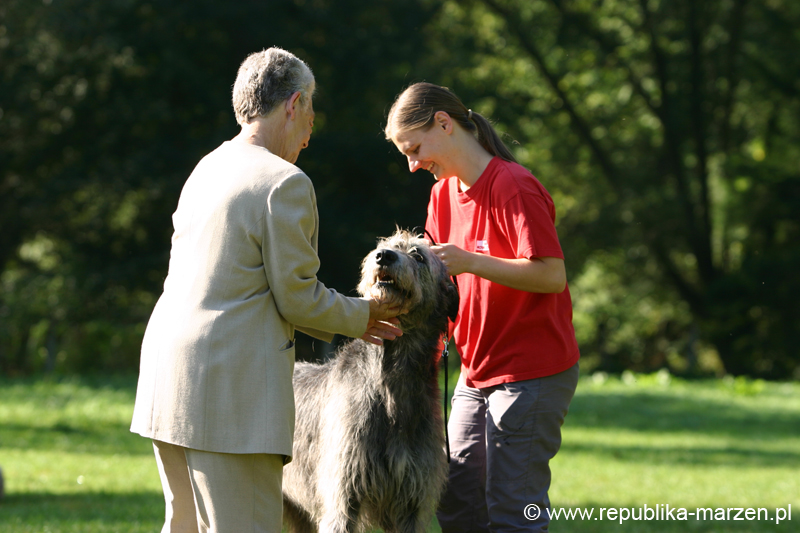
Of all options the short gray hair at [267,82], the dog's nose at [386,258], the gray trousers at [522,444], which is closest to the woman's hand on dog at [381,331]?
the dog's nose at [386,258]

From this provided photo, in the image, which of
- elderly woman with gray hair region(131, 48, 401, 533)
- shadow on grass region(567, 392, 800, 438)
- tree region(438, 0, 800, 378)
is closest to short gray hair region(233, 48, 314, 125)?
elderly woman with gray hair region(131, 48, 401, 533)

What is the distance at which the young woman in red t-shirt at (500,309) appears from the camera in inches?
137

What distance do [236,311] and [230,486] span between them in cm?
62

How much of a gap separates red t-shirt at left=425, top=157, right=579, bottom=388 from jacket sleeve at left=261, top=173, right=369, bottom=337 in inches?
37.8

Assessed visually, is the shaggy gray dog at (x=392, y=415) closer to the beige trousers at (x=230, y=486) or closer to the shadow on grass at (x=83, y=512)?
the beige trousers at (x=230, y=486)

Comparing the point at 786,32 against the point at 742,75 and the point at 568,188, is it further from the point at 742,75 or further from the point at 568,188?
the point at 568,188

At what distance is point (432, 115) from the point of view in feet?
12.2

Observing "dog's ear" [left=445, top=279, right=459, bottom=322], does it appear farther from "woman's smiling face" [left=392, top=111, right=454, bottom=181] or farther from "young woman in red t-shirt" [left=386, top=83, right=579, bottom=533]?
"woman's smiling face" [left=392, top=111, right=454, bottom=181]

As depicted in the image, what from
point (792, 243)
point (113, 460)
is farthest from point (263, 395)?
point (792, 243)

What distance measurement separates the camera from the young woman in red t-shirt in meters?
3.49

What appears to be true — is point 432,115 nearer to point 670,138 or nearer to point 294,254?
point 294,254

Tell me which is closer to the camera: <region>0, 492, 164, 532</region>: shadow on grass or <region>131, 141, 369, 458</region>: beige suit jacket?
<region>131, 141, 369, 458</region>: beige suit jacket

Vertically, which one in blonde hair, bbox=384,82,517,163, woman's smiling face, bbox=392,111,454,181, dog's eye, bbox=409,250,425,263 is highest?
blonde hair, bbox=384,82,517,163

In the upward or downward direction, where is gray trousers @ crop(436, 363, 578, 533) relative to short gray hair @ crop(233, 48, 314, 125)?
downward
